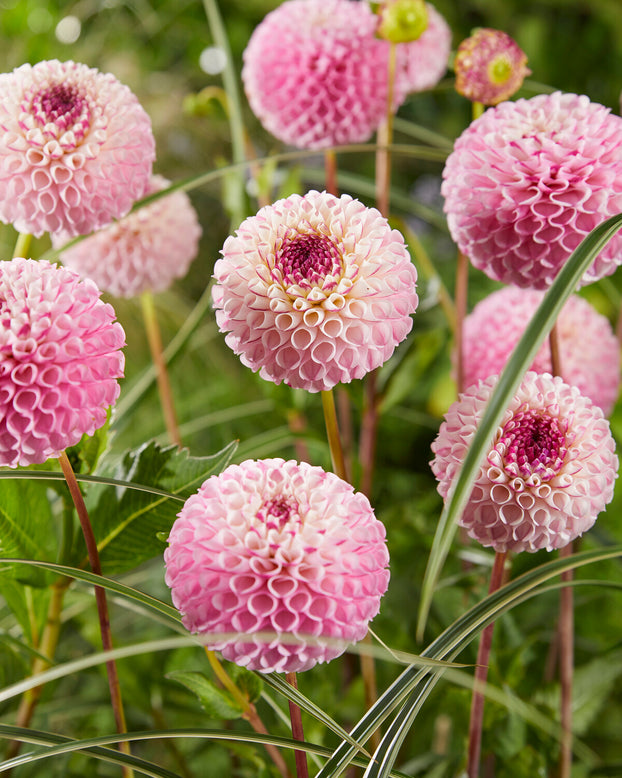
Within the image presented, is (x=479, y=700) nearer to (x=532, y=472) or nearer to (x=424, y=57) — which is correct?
(x=532, y=472)

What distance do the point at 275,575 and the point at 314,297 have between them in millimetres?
76

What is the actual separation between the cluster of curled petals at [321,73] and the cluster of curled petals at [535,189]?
0.12m

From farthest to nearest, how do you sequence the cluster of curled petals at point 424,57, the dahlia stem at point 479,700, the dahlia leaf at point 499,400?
1. the cluster of curled petals at point 424,57
2. the dahlia stem at point 479,700
3. the dahlia leaf at point 499,400

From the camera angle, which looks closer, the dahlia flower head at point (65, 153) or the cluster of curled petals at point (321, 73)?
the dahlia flower head at point (65, 153)

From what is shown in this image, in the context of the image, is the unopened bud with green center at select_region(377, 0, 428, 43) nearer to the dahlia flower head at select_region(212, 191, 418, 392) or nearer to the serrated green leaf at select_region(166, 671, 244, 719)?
the dahlia flower head at select_region(212, 191, 418, 392)

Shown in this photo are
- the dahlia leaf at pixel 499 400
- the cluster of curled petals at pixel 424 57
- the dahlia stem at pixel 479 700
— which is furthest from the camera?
the cluster of curled petals at pixel 424 57

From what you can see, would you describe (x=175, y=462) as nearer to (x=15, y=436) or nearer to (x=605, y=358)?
(x=15, y=436)

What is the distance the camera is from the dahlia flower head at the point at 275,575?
18 centimetres

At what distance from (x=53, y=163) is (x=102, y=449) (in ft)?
0.33

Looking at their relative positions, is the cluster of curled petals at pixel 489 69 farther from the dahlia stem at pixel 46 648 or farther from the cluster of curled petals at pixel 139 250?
the dahlia stem at pixel 46 648

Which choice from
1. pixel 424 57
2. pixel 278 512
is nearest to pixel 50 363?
pixel 278 512

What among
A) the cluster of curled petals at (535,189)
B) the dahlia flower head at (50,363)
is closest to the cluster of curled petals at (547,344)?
the cluster of curled petals at (535,189)

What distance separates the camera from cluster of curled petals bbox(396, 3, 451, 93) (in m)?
0.39

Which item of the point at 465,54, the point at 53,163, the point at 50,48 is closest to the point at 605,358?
the point at 465,54
